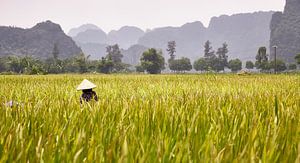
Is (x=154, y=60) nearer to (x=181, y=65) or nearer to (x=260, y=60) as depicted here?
(x=181, y=65)

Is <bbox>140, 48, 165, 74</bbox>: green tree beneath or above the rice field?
above

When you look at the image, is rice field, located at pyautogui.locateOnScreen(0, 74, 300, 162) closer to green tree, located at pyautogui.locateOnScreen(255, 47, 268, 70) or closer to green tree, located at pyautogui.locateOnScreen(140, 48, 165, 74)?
green tree, located at pyautogui.locateOnScreen(140, 48, 165, 74)

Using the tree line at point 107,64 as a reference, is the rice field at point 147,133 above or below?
below

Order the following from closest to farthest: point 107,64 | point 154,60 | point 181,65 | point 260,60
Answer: point 107,64 → point 154,60 → point 260,60 → point 181,65

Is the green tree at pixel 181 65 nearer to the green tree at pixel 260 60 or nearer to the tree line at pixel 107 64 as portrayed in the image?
the tree line at pixel 107 64

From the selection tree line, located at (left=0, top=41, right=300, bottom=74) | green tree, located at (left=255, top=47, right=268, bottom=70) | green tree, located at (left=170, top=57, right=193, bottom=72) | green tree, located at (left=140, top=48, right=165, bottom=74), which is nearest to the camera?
tree line, located at (left=0, top=41, right=300, bottom=74)

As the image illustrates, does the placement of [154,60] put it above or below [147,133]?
above

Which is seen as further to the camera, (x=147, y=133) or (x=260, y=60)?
(x=260, y=60)

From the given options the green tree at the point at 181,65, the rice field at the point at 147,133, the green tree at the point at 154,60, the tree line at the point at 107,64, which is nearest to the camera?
the rice field at the point at 147,133

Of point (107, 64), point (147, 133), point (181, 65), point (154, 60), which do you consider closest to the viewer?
point (147, 133)

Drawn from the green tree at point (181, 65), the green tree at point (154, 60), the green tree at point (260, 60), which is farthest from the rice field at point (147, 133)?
the green tree at point (181, 65)

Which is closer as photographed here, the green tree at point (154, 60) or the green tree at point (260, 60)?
the green tree at point (260, 60)

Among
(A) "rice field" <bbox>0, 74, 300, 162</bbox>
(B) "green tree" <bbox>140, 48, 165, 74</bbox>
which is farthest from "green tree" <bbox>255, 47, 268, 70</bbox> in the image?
(A) "rice field" <bbox>0, 74, 300, 162</bbox>

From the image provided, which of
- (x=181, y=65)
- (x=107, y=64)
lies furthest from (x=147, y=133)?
(x=181, y=65)
